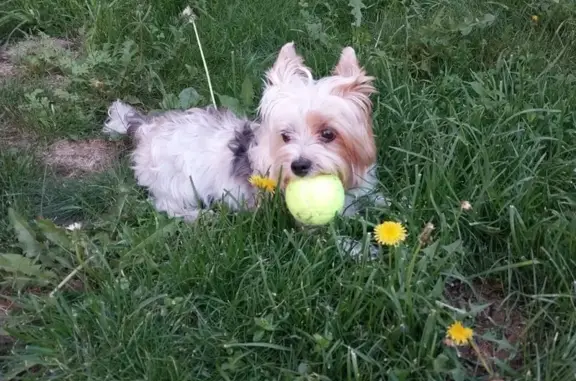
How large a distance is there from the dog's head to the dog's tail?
1.16 m

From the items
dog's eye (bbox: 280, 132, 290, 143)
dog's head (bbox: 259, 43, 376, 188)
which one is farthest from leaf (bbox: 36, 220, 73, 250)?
dog's eye (bbox: 280, 132, 290, 143)

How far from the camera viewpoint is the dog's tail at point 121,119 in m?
4.35

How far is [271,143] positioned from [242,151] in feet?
1.05

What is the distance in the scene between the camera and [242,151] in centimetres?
375

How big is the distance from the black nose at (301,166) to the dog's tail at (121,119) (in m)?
1.44

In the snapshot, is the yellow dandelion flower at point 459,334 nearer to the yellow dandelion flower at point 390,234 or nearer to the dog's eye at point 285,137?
the yellow dandelion flower at point 390,234

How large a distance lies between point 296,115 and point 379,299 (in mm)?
1008

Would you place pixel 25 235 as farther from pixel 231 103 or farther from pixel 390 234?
pixel 390 234

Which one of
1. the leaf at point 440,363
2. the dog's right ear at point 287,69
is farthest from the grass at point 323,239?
the dog's right ear at point 287,69

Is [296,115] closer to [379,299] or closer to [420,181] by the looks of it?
[420,181]

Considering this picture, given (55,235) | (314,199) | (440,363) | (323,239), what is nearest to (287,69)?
(314,199)

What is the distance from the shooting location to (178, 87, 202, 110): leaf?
4.61 meters

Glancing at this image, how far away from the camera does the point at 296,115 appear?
3.35 meters

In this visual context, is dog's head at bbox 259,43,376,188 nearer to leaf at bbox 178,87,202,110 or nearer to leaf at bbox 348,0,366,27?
leaf at bbox 178,87,202,110
